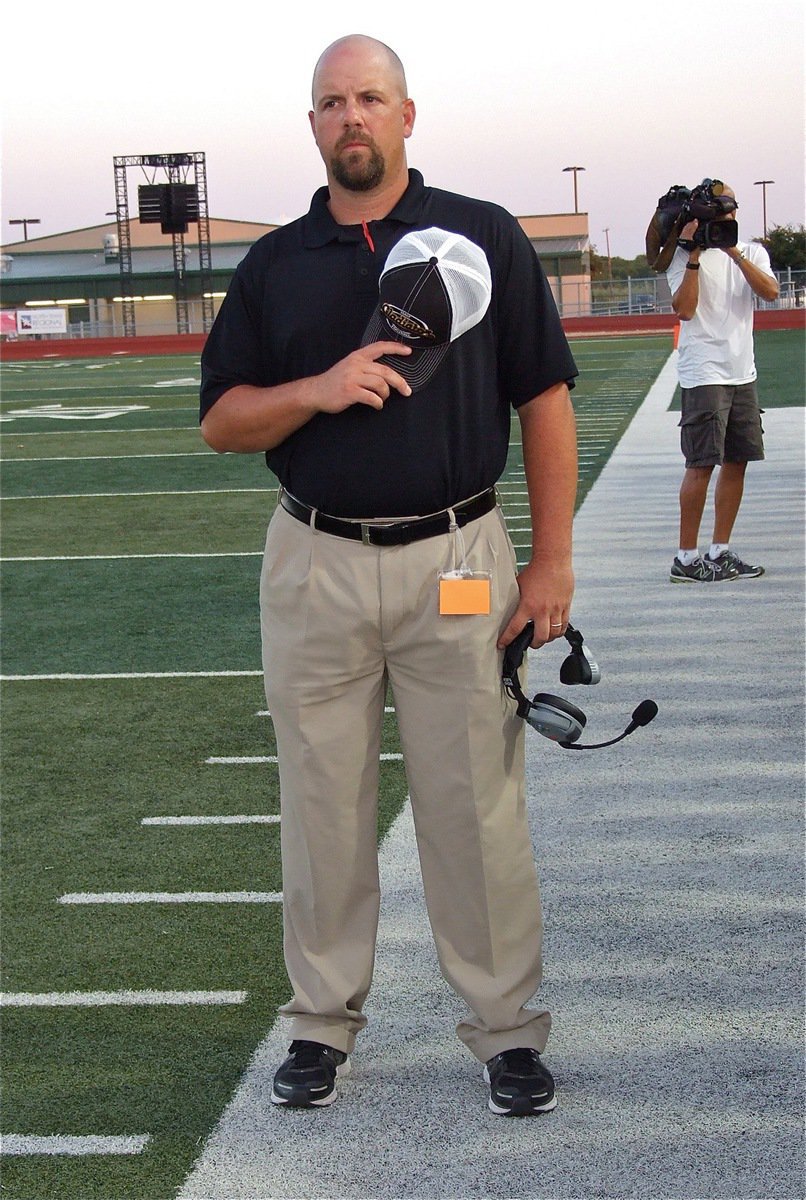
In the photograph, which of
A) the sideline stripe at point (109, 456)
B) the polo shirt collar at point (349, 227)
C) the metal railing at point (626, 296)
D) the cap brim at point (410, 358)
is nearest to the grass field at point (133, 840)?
the cap brim at point (410, 358)

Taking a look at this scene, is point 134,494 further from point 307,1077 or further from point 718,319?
point 307,1077

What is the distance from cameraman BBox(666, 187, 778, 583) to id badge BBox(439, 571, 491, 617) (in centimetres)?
505

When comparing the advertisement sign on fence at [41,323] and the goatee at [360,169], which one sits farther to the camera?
the advertisement sign on fence at [41,323]

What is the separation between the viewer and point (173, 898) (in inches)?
167

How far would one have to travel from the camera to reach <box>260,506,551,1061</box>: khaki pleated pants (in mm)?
3092

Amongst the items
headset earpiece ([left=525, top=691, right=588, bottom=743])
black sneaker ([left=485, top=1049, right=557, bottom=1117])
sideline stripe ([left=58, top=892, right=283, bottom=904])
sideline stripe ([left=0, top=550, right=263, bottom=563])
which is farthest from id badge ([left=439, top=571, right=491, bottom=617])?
sideline stripe ([left=0, top=550, right=263, bottom=563])

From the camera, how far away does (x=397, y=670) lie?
3168 mm

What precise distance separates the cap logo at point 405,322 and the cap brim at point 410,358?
3 centimetres

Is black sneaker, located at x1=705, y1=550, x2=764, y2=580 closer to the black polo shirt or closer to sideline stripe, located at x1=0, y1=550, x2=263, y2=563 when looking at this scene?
sideline stripe, located at x1=0, y1=550, x2=263, y2=563

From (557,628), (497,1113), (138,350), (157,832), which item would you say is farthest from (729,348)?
(138,350)

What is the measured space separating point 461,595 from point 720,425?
17.0 ft

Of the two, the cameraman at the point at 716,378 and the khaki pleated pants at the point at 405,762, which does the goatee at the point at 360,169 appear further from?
the cameraman at the point at 716,378

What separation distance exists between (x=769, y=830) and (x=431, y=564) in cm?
194

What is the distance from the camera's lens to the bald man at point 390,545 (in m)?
3.00
